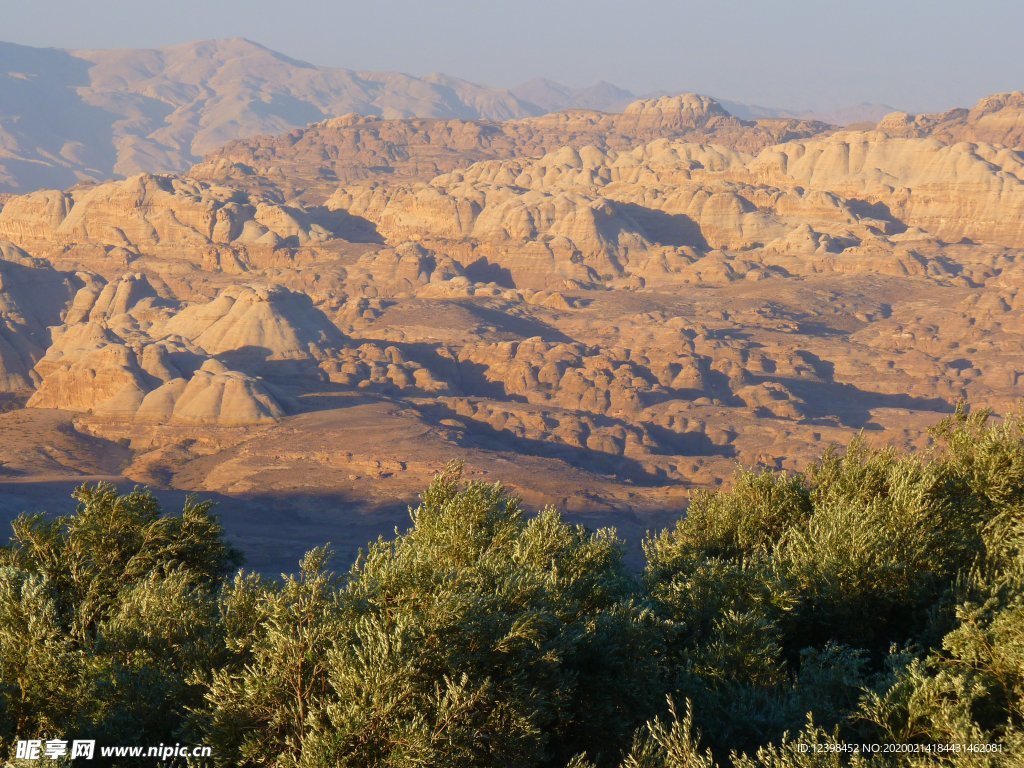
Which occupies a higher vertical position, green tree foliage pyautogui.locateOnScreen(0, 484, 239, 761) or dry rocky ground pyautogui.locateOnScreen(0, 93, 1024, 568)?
green tree foliage pyautogui.locateOnScreen(0, 484, 239, 761)

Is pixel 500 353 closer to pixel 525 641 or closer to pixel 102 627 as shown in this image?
pixel 102 627

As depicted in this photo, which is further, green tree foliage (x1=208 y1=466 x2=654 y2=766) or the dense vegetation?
the dense vegetation

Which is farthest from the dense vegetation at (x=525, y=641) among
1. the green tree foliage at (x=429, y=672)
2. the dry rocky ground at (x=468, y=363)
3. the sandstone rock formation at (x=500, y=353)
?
the sandstone rock formation at (x=500, y=353)

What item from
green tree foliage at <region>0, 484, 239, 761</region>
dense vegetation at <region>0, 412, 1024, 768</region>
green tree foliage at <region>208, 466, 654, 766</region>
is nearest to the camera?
green tree foliage at <region>208, 466, 654, 766</region>

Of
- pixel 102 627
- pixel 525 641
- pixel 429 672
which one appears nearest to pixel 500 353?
pixel 102 627

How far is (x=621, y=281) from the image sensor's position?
190 metres

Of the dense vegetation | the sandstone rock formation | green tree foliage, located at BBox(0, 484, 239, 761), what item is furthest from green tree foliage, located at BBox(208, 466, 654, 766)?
the sandstone rock formation

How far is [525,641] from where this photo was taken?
1333 centimetres

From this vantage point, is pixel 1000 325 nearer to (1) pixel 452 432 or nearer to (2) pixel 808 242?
(2) pixel 808 242

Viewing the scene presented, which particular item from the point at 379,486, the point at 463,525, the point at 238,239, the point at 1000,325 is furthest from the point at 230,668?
the point at 238,239

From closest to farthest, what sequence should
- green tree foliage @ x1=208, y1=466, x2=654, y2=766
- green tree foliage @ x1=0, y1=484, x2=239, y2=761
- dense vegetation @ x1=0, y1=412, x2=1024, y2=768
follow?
green tree foliage @ x1=208, y1=466, x2=654, y2=766, dense vegetation @ x1=0, y1=412, x2=1024, y2=768, green tree foliage @ x1=0, y1=484, x2=239, y2=761

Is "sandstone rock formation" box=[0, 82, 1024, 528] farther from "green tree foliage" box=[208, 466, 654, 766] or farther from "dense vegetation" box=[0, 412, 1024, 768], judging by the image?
"green tree foliage" box=[208, 466, 654, 766]

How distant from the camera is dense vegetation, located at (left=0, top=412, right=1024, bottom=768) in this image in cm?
1229

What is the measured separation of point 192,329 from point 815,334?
8449 centimetres
